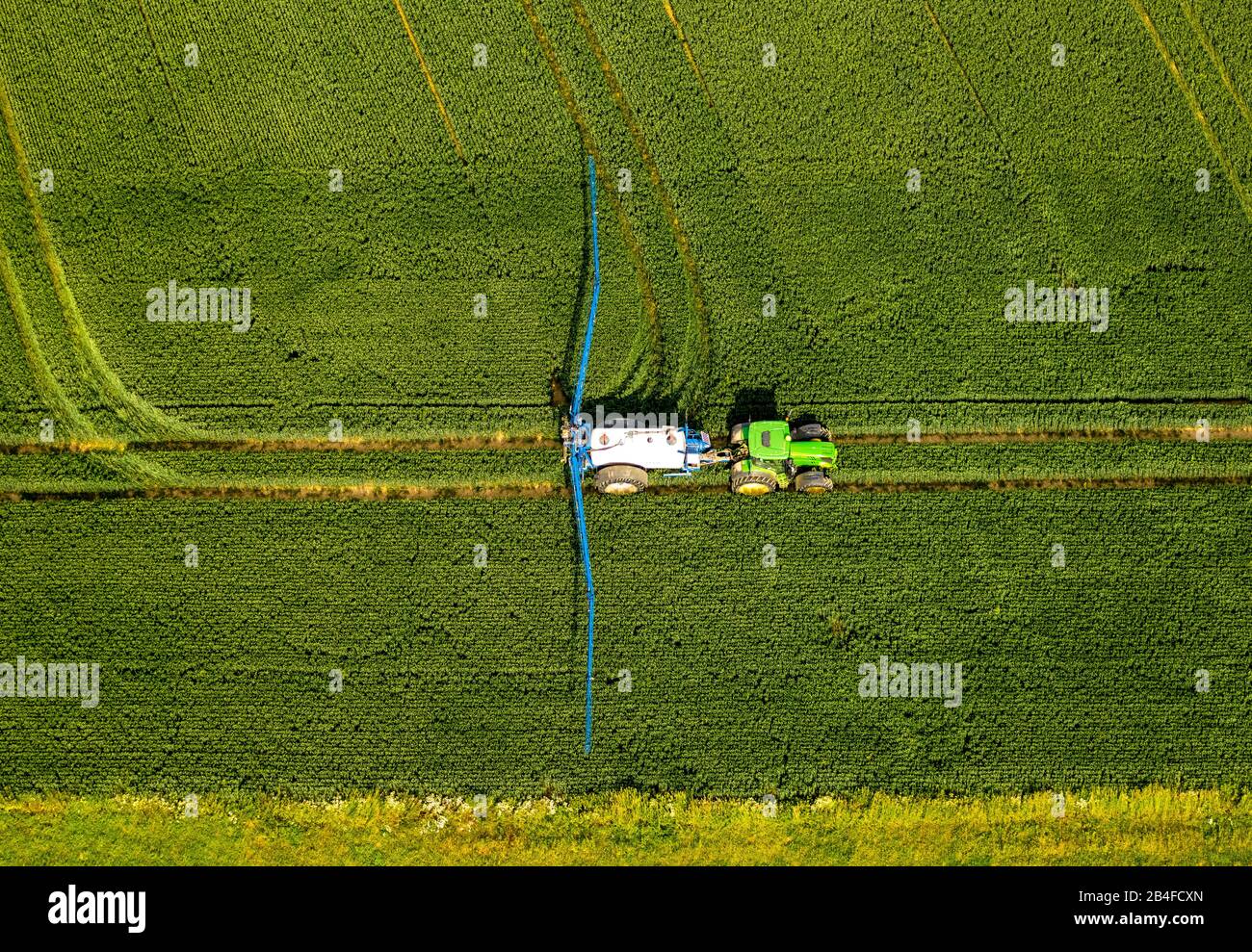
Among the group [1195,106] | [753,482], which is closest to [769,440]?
[753,482]

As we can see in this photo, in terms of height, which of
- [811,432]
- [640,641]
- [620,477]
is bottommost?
[640,641]

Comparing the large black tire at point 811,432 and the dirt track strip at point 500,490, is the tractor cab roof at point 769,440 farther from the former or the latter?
the dirt track strip at point 500,490

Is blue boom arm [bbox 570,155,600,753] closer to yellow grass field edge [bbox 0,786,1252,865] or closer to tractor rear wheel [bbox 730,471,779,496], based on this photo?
yellow grass field edge [bbox 0,786,1252,865]

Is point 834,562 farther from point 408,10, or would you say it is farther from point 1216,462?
point 408,10

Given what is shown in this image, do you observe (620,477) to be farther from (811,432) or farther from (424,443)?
(424,443)

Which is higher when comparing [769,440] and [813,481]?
[769,440]

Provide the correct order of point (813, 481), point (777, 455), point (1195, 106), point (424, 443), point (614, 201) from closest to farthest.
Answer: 1. point (777, 455)
2. point (813, 481)
3. point (424, 443)
4. point (614, 201)
5. point (1195, 106)
